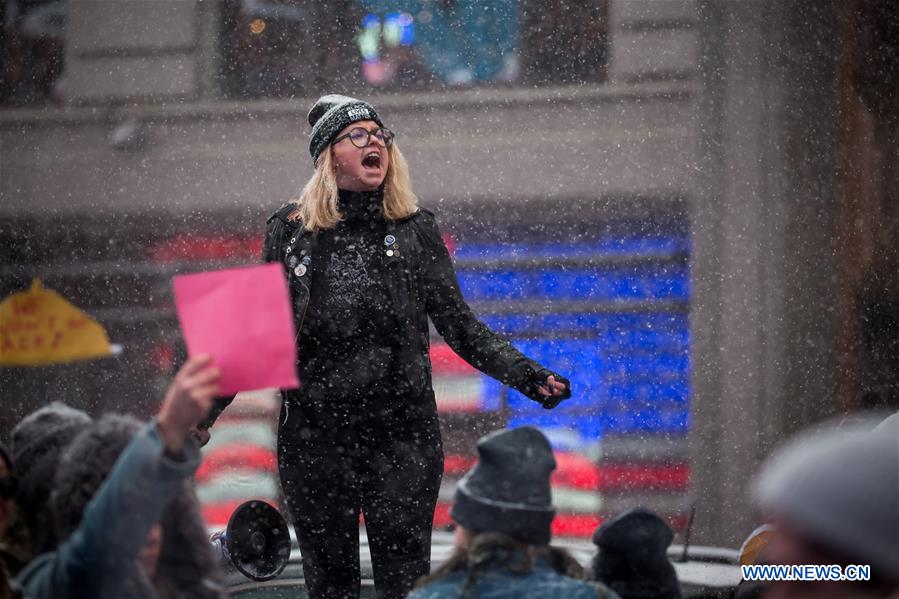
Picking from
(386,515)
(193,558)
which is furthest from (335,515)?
(193,558)

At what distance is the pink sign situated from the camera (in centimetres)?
159

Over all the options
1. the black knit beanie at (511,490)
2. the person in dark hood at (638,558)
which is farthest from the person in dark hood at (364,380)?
the black knit beanie at (511,490)

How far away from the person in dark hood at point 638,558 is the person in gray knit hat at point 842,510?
888 millimetres

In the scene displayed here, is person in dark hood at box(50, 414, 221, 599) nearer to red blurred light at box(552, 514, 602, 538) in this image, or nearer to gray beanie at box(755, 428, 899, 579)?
gray beanie at box(755, 428, 899, 579)

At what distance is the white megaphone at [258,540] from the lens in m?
2.95

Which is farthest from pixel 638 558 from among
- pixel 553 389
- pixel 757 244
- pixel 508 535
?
pixel 757 244

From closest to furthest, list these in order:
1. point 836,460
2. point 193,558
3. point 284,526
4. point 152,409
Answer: point 836,460, point 193,558, point 284,526, point 152,409

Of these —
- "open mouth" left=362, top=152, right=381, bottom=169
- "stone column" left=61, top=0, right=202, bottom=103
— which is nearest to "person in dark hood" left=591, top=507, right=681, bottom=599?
"open mouth" left=362, top=152, right=381, bottom=169

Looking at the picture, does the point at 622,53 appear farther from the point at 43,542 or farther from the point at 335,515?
the point at 43,542

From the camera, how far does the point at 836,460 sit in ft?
3.51

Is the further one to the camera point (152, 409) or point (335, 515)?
point (152, 409)

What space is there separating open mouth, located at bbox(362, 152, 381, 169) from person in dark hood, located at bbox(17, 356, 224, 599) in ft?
3.87

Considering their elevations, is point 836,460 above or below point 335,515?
above

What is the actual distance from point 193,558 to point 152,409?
3.53 m
